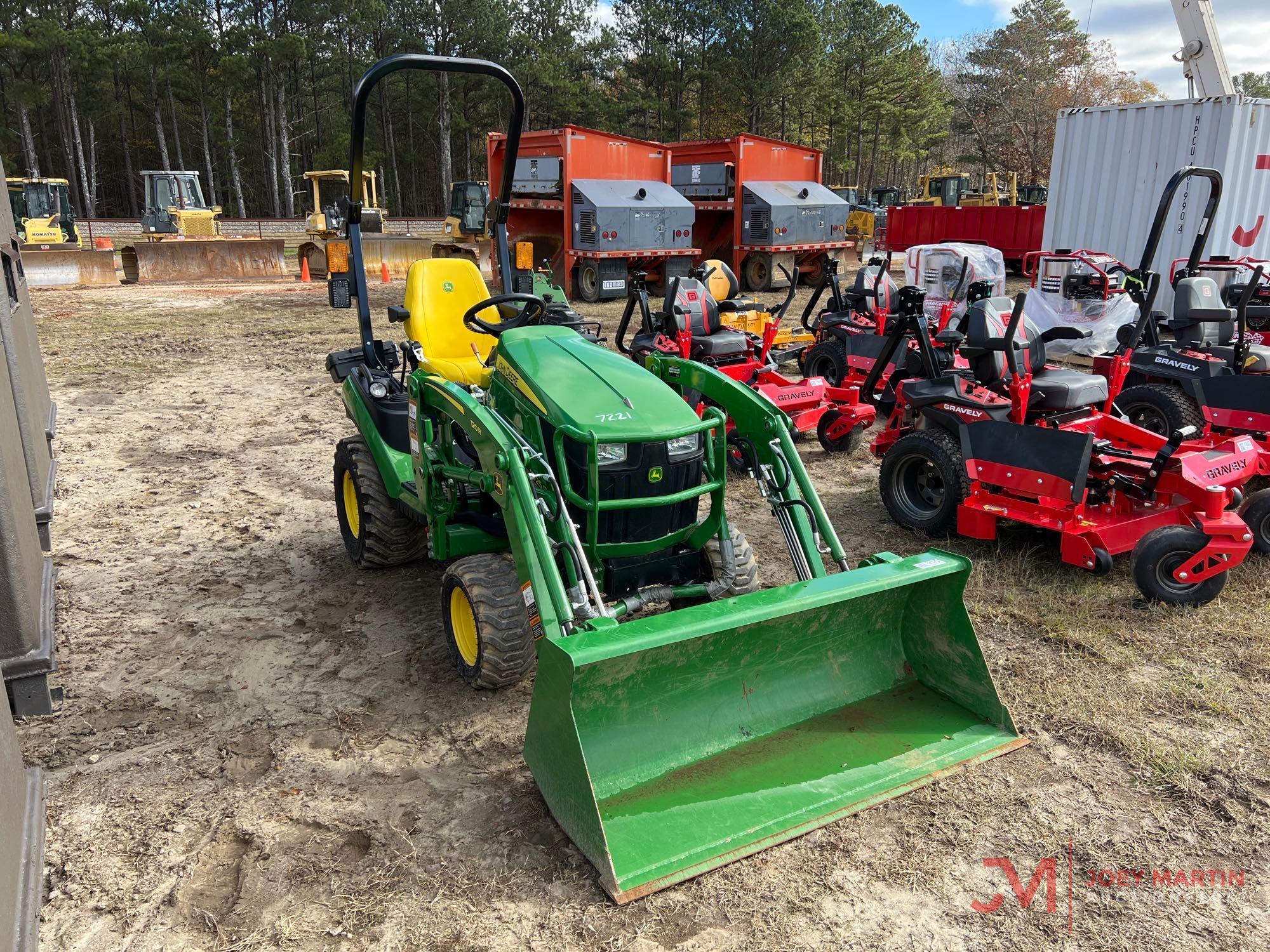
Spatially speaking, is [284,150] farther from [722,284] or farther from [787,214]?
[722,284]

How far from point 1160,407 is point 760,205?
1083 centimetres

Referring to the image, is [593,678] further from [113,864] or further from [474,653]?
[113,864]

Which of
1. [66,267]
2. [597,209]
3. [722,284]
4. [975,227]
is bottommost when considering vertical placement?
[66,267]

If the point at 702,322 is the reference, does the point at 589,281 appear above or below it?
below

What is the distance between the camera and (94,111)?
42.3m

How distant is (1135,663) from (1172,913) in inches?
57.6

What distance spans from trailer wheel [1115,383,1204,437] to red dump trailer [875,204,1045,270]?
12098mm

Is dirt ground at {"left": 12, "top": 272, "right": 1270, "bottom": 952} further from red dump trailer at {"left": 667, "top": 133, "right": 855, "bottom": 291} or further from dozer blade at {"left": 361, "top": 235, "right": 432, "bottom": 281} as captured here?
dozer blade at {"left": 361, "top": 235, "right": 432, "bottom": 281}

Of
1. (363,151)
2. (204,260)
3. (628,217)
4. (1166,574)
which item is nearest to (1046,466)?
(1166,574)

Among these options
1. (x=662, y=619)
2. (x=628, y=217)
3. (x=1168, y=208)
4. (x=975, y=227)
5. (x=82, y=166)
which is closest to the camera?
(x=662, y=619)

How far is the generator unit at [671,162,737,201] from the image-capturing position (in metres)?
16.7

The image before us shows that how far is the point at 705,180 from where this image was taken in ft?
56.0

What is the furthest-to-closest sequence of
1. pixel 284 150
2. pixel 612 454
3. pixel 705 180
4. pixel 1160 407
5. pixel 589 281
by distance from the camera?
1. pixel 284 150
2. pixel 705 180
3. pixel 589 281
4. pixel 1160 407
5. pixel 612 454

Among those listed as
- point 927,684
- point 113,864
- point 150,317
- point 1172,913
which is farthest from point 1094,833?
point 150,317
